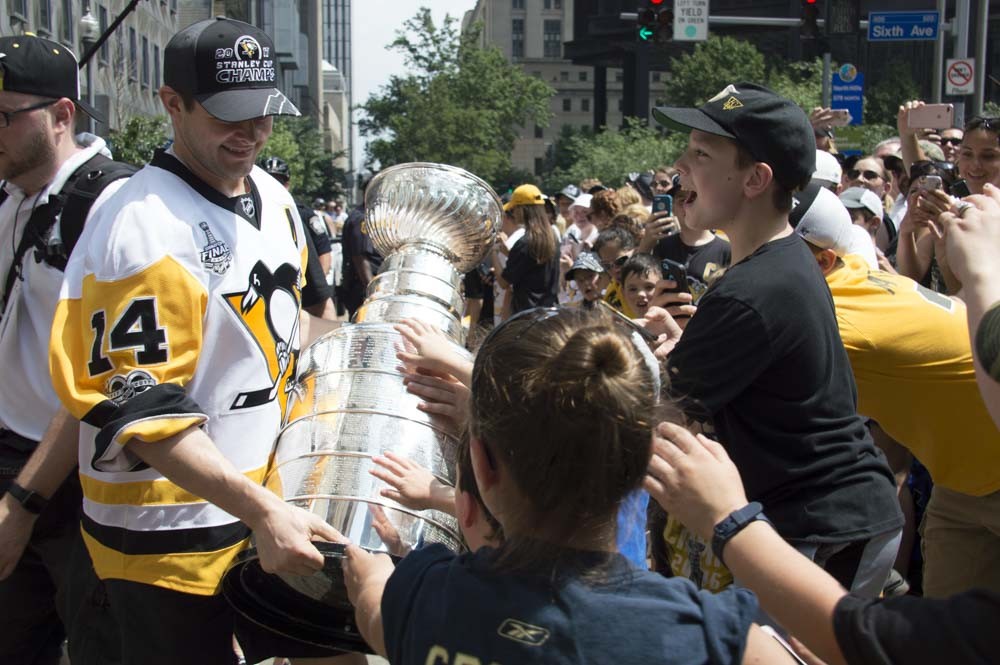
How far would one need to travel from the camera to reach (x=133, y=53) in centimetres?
3466

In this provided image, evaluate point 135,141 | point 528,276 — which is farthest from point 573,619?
point 135,141

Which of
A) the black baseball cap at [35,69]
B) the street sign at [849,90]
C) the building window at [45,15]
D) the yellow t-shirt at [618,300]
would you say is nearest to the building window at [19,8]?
the building window at [45,15]

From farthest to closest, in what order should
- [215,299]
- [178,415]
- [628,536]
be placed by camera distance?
[215,299] < [178,415] < [628,536]

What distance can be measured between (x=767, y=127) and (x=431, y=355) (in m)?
1.10

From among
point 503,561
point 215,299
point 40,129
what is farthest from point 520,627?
point 40,129

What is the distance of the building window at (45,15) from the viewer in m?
26.6

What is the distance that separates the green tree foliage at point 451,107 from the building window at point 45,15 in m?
41.8

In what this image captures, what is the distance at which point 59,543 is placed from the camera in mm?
3400

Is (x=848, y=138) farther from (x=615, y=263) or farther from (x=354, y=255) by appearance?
(x=615, y=263)

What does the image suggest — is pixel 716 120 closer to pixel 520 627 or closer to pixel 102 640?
pixel 520 627

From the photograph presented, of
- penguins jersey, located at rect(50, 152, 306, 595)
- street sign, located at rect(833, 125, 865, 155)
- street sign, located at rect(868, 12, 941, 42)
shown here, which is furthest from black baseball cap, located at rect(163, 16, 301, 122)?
street sign, located at rect(868, 12, 941, 42)

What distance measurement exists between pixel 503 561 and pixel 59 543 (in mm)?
2165

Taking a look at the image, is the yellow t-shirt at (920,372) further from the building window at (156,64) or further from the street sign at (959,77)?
the building window at (156,64)

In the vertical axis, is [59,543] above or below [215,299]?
below
